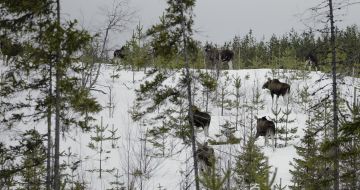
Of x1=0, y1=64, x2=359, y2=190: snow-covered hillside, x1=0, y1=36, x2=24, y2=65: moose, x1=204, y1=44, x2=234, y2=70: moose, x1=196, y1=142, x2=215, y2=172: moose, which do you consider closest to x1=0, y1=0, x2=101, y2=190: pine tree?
x1=0, y1=36, x2=24, y2=65: moose

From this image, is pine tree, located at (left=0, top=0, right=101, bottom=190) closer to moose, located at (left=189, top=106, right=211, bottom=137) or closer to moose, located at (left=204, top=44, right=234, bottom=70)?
moose, located at (left=189, top=106, right=211, bottom=137)

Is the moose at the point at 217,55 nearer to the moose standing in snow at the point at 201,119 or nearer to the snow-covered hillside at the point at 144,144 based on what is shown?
the snow-covered hillside at the point at 144,144

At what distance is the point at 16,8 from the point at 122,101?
76.1 feet

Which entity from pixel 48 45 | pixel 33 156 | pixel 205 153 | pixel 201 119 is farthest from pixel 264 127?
pixel 48 45

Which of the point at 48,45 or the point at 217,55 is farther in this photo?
the point at 217,55

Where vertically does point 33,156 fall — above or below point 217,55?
below

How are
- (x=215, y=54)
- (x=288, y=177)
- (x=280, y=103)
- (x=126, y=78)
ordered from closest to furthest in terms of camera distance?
1. (x=288, y=177)
2. (x=280, y=103)
3. (x=215, y=54)
4. (x=126, y=78)

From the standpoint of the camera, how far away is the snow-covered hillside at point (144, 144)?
2188cm

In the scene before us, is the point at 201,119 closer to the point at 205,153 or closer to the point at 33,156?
the point at 205,153

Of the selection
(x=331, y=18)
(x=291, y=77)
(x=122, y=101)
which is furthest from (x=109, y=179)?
(x=291, y=77)

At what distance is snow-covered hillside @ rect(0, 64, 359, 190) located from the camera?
2188cm

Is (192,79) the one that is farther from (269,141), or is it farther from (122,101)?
(122,101)

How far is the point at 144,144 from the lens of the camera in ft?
76.4

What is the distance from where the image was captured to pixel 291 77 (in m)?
37.3
